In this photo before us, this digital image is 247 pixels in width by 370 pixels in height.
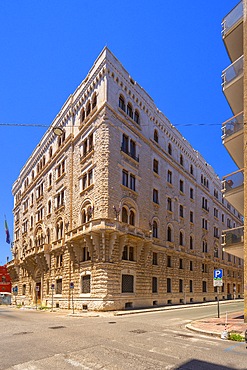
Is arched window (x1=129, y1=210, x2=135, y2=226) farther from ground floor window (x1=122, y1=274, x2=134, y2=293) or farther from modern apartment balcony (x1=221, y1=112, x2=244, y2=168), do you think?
modern apartment balcony (x1=221, y1=112, x2=244, y2=168)

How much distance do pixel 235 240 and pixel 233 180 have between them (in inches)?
141

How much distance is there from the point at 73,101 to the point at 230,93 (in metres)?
21.0

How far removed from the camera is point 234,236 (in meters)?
19.7

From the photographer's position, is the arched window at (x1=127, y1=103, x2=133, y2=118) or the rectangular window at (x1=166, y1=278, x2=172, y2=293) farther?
the rectangular window at (x1=166, y1=278, x2=172, y2=293)

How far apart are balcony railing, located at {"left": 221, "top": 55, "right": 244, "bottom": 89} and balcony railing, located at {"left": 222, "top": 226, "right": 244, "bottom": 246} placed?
8.92 metres

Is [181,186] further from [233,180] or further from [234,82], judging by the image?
[234,82]

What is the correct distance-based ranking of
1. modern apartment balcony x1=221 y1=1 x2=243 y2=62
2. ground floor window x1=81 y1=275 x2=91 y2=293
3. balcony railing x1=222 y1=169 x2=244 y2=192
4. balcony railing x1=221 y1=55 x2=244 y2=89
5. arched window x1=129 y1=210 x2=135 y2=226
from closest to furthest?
balcony railing x1=222 y1=169 x2=244 y2=192
balcony railing x1=221 y1=55 x2=244 y2=89
modern apartment balcony x1=221 y1=1 x2=243 y2=62
ground floor window x1=81 y1=275 x2=91 y2=293
arched window x1=129 y1=210 x2=135 y2=226

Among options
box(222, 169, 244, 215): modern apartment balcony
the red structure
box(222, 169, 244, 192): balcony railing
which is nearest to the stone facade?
box(222, 169, 244, 215): modern apartment balcony

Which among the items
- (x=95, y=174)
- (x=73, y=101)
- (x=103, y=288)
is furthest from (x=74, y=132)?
(x=103, y=288)

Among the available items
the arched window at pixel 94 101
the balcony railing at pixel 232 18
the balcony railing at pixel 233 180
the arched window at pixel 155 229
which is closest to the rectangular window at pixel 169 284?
the arched window at pixel 155 229

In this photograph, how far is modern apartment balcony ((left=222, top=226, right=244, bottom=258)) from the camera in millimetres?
19094

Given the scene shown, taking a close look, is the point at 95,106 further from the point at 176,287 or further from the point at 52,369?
the point at 52,369

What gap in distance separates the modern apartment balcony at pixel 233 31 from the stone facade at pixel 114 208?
12470 mm

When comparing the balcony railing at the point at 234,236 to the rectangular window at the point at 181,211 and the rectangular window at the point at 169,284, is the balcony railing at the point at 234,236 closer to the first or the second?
the rectangular window at the point at 169,284
